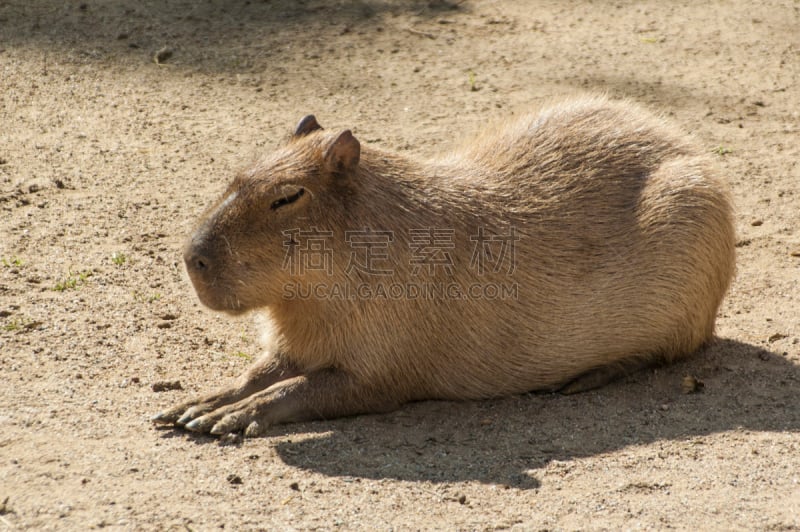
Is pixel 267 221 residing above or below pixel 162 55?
below

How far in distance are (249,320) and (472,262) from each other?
1.44 m

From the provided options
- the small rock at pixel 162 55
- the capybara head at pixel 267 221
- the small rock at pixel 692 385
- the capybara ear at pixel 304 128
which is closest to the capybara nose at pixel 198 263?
the capybara head at pixel 267 221

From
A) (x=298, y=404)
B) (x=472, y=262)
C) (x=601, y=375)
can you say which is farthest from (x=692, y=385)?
(x=298, y=404)

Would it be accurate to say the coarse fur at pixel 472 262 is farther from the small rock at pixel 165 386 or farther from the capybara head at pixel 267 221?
the small rock at pixel 165 386

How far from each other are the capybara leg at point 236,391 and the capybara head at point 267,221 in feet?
1.22

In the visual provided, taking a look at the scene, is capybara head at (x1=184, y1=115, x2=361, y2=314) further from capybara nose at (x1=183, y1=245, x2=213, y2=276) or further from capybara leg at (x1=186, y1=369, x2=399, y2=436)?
capybara leg at (x1=186, y1=369, x2=399, y2=436)

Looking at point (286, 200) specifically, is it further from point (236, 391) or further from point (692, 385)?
point (692, 385)

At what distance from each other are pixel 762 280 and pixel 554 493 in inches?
97.8

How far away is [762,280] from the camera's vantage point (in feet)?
18.4

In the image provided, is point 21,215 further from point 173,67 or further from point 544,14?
point 544,14

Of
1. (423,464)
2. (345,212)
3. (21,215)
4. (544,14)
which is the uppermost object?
(544,14)

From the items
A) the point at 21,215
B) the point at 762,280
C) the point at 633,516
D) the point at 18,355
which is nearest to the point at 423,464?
the point at 633,516

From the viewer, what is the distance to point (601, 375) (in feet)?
15.8

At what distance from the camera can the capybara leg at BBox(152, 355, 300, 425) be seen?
423 centimetres
